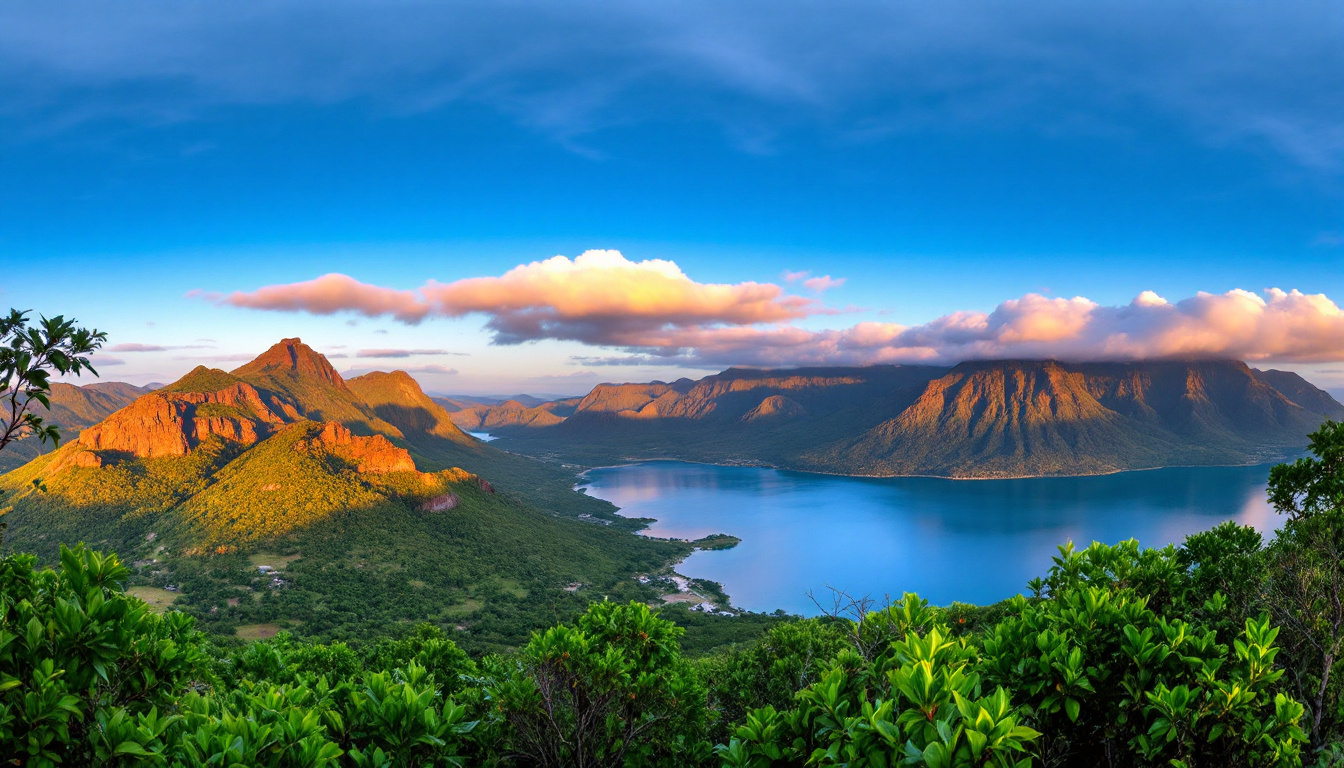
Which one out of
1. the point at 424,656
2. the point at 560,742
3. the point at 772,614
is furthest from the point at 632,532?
the point at 560,742

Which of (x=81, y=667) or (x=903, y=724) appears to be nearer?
(x=903, y=724)

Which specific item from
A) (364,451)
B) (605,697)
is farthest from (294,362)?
(605,697)

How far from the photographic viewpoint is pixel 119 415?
291 feet

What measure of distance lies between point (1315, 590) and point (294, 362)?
208017mm

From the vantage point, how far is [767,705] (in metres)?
5.76

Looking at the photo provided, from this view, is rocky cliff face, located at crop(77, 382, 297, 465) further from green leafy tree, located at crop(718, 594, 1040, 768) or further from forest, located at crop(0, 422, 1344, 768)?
green leafy tree, located at crop(718, 594, 1040, 768)

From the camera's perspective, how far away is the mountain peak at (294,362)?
168 metres

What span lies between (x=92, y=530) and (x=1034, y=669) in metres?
98.7

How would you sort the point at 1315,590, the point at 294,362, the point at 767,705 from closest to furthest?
the point at 767,705, the point at 1315,590, the point at 294,362

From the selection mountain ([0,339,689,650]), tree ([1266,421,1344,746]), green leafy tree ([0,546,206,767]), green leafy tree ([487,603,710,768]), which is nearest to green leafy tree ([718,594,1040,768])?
green leafy tree ([487,603,710,768])

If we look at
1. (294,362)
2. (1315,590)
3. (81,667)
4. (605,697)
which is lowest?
(605,697)

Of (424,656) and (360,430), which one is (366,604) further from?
(360,430)

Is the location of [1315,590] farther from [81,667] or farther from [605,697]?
[81,667]

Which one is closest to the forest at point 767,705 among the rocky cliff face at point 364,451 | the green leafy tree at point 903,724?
the green leafy tree at point 903,724
